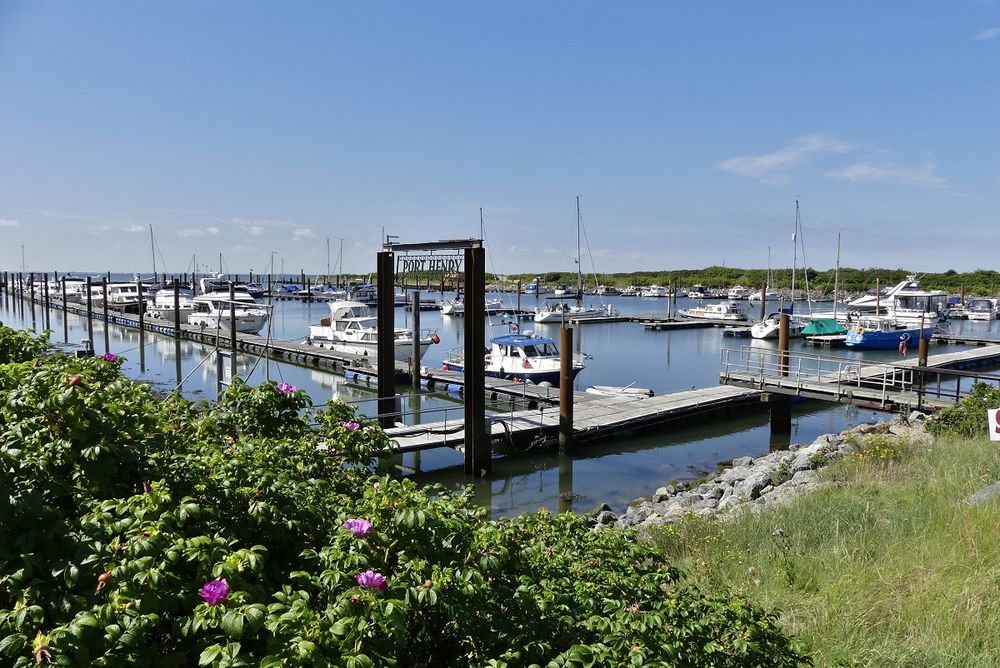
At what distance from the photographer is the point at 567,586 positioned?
12.2 ft

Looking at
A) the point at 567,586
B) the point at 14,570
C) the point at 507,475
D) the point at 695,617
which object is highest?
the point at 14,570

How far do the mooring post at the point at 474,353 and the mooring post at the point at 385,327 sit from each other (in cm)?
203

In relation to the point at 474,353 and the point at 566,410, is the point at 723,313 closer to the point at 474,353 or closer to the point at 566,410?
the point at 566,410

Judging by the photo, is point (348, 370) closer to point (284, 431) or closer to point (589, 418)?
point (589, 418)

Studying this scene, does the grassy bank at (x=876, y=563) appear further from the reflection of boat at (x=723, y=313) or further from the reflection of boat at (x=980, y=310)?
the reflection of boat at (x=980, y=310)

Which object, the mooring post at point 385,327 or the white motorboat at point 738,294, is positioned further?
the white motorboat at point 738,294

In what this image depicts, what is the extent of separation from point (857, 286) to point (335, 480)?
127022 millimetres

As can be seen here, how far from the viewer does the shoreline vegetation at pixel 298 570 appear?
2.63 meters

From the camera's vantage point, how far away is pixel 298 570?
3324 millimetres

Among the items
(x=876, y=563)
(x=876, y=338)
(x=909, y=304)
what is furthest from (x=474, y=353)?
(x=909, y=304)

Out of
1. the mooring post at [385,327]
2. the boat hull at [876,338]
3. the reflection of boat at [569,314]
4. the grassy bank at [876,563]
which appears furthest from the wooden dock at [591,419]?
the reflection of boat at [569,314]

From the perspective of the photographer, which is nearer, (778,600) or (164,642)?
(164,642)

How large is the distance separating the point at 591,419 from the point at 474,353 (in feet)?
20.6

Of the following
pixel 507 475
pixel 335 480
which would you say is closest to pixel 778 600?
pixel 335 480
